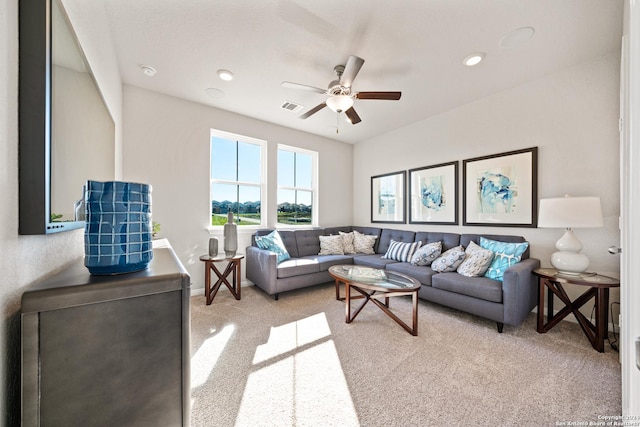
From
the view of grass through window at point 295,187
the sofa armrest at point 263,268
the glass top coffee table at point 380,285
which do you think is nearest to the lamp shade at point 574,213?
the glass top coffee table at point 380,285

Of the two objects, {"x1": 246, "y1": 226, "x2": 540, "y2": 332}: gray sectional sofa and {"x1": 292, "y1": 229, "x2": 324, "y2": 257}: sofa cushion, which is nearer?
{"x1": 246, "y1": 226, "x2": 540, "y2": 332}: gray sectional sofa

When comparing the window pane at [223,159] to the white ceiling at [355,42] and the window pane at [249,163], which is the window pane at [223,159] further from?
the white ceiling at [355,42]

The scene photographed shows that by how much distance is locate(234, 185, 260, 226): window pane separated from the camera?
12.8ft

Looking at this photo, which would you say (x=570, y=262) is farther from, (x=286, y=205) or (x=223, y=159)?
(x=223, y=159)

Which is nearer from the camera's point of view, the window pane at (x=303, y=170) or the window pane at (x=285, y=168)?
the window pane at (x=285, y=168)

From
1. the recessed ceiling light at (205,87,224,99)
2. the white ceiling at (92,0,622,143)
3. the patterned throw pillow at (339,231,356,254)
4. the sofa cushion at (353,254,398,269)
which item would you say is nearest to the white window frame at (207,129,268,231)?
the recessed ceiling light at (205,87,224,99)

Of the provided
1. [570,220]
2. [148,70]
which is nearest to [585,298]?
[570,220]

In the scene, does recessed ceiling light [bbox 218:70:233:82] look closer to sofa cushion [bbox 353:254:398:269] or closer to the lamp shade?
sofa cushion [bbox 353:254:398:269]

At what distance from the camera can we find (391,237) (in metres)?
4.23

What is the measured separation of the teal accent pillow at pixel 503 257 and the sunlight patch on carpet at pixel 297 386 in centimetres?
189

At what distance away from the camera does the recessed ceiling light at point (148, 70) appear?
2.59 meters

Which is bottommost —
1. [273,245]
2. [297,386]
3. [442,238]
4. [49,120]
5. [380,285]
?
[297,386]

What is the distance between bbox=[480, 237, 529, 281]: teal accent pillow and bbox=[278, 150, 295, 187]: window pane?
10.6 ft

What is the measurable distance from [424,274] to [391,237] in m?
1.31
